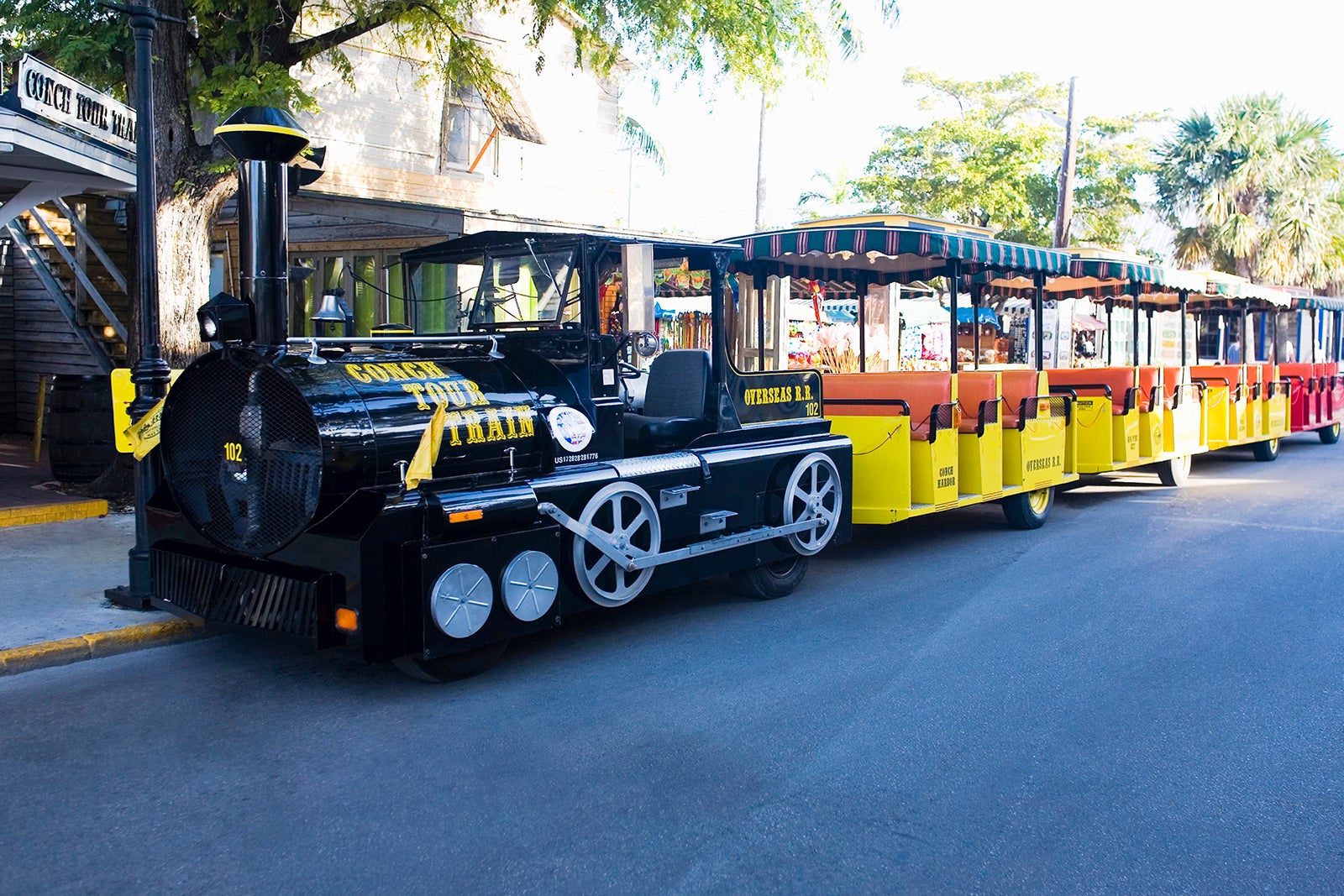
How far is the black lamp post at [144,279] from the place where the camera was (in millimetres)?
6500

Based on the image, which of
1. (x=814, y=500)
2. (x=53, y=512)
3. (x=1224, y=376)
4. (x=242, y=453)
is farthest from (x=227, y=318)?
(x=1224, y=376)

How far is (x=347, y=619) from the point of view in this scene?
16.1 ft

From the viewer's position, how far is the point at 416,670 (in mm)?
5285

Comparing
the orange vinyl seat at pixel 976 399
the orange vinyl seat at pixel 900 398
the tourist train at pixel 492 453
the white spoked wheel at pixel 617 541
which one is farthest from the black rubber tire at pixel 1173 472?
the white spoked wheel at pixel 617 541

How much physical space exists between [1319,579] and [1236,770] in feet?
13.7

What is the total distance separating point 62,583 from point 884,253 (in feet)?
21.2

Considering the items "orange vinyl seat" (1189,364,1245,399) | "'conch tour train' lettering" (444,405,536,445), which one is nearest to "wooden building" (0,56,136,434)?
"'conch tour train' lettering" (444,405,536,445)

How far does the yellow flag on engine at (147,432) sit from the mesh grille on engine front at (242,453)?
120 mm

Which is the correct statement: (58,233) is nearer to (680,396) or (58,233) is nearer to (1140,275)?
(680,396)

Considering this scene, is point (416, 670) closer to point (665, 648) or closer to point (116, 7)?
point (665, 648)

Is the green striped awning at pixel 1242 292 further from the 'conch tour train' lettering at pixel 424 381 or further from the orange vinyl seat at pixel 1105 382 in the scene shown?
the 'conch tour train' lettering at pixel 424 381

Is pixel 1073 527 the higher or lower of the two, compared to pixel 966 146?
lower

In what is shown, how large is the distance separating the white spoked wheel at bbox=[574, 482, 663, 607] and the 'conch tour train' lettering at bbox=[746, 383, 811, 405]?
1.35 metres

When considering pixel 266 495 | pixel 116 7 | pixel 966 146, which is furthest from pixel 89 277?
pixel 966 146
